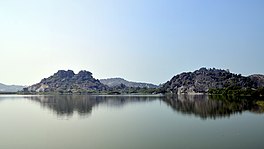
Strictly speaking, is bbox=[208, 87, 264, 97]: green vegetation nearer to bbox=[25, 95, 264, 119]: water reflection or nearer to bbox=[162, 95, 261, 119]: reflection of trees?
bbox=[25, 95, 264, 119]: water reflection

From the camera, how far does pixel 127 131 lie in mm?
23688

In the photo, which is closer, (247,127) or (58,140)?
(58,140)

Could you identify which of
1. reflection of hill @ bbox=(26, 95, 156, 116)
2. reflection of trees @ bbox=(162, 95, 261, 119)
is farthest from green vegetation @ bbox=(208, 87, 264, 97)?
reflection of hill @ bbox=(26, 95, 156, 116)

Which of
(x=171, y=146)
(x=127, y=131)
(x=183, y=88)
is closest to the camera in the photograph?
(x=171, y=146)

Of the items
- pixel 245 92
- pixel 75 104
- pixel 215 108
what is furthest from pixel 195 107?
pixel 245 92

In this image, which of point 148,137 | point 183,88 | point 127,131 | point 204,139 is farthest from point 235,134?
point 183,88

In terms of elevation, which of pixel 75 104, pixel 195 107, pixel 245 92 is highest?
pixel 245 92

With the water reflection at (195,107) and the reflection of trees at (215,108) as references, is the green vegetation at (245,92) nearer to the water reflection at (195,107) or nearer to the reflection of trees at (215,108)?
the water reflection at (195,107)

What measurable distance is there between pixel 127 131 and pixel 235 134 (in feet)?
25.4

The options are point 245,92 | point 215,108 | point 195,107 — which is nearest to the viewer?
point 215,108

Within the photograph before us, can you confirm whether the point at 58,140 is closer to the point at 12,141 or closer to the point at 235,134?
the point at 12,141

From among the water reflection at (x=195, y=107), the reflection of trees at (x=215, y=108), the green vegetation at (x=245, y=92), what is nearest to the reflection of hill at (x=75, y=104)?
the water reflection at (x=195, y=107)

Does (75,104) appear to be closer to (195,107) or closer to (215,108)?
(195,107)

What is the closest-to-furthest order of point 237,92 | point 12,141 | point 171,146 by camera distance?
point 171,146 → point 12,141 → point 237,92
